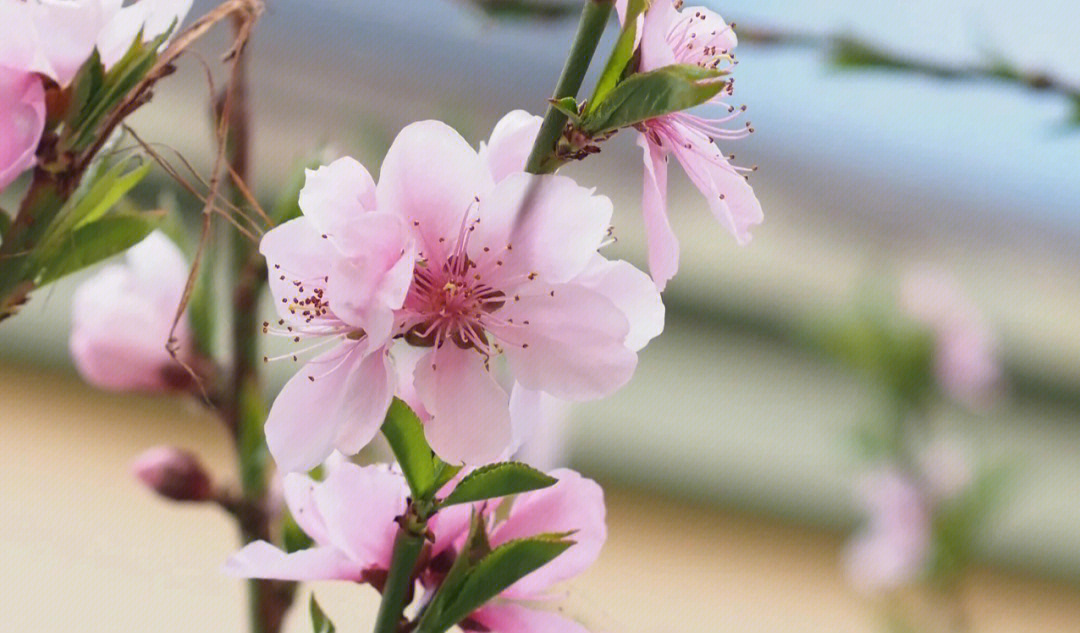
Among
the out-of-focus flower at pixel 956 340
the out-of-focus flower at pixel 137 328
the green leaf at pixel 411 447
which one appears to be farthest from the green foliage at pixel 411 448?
the out-of-focus flower at pixel 956 340

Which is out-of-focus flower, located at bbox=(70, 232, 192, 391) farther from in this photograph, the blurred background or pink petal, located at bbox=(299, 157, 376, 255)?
the blurred background

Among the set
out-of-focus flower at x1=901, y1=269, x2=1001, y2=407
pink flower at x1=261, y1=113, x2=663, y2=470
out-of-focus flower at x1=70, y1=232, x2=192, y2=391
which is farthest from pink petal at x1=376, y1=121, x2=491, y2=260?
out-of-focus flower at x1=901, y1=269, x2=1001, y2=407

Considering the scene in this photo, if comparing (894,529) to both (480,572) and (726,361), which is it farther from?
(726,361)

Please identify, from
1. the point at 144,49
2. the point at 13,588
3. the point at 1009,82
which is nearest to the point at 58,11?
the point at 144,49

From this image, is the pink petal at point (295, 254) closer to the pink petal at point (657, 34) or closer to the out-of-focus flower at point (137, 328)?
the pink petal at point (657, 34)

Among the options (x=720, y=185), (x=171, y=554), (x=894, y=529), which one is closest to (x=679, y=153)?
(x=720, y=185)

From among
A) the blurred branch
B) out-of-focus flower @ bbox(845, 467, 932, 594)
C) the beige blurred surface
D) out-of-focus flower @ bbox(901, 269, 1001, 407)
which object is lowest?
the beige blurred surface

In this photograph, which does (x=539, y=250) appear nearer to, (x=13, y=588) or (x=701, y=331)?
(x=13, y=588)

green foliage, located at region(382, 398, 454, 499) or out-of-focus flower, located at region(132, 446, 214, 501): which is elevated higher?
green foliage, located at region(382, 398, 454, 499)
